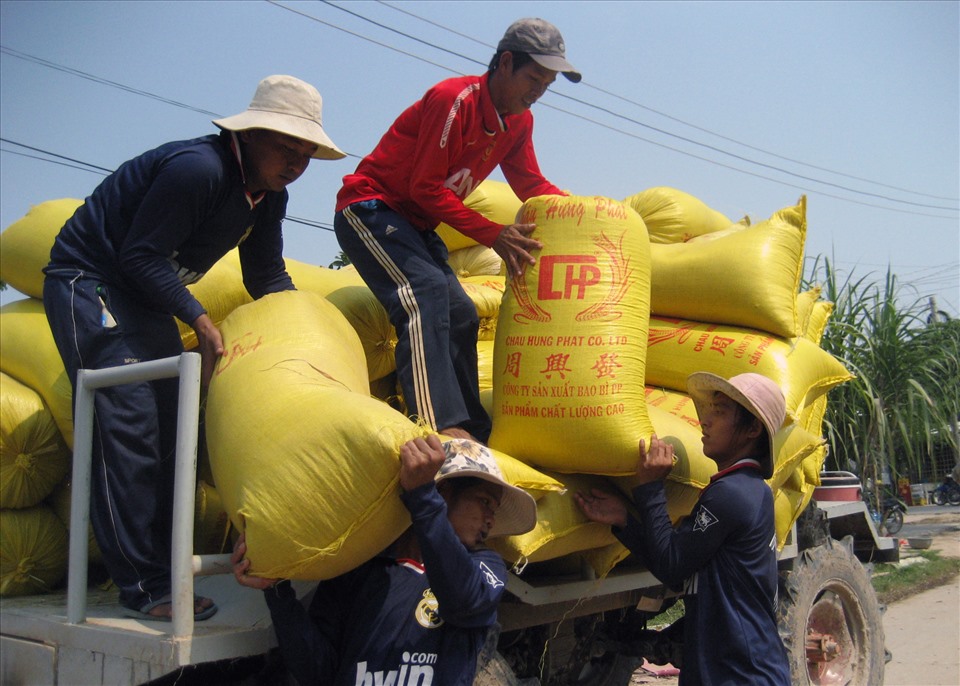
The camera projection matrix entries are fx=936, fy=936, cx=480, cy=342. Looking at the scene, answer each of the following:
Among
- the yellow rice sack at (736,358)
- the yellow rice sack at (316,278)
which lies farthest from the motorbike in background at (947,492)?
the yellow rice sack at (316,278)

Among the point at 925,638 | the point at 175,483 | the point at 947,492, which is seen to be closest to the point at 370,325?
the point at 175,483

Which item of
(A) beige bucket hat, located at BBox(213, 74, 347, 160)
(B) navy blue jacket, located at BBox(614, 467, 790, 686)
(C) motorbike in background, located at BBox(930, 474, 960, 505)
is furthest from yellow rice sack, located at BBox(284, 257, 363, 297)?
(C) motorbike in background, located at BBox(930, 474, 960, 505)

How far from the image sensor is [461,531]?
7.62 feet

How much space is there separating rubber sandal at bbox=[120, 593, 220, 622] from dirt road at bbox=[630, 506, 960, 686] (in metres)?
3.73

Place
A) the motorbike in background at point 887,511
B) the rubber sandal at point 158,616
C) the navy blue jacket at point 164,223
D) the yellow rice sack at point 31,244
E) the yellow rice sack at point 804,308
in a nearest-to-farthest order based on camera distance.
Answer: the rubber sandal at point 158,616 → the navy blue jacket at point 164,223 → the yellow rice sack at point 31,244 → the yellow rice sack at point 804,308 → the motorbike in background at point 887,511

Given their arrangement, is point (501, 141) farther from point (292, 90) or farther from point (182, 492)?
point (182, 492)

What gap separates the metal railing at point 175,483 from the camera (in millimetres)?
2209

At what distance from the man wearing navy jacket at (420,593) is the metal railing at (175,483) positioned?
172 millimetres

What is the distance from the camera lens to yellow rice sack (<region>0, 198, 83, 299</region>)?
3.54 metres

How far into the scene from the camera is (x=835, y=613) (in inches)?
Answer: 179

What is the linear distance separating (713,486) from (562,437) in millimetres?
465

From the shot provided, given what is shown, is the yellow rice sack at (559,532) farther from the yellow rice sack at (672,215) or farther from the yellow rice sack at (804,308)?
the yellow rice sack at (672,215)

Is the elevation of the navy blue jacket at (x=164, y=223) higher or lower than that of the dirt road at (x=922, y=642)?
higher

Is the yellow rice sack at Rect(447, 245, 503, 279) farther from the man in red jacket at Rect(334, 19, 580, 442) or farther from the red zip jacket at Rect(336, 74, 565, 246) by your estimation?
the man in red jacket at Rect(334, 19, 580, 442)
